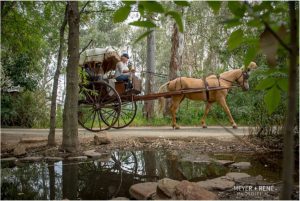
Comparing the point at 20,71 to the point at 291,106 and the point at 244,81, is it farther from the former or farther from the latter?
the point at 291,106

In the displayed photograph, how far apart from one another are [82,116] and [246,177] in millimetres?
7081

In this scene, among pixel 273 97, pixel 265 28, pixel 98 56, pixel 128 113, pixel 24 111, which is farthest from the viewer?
pixel 24 111

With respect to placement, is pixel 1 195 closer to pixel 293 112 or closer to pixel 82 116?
pixel 293 112

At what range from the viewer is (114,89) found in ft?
30.6

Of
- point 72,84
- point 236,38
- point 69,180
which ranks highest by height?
point 72,84

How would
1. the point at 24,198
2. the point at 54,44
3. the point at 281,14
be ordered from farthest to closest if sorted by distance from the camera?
the point at 54,44 → the point at 24,198 → the point at 281,14

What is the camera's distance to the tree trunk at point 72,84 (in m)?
6.42

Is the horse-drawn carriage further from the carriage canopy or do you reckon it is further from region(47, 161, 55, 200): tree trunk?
region(47, 161, 55, 200): tree trunk

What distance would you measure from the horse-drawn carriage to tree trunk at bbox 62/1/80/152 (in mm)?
2543

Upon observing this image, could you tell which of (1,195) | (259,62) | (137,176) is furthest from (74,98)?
(259,62)

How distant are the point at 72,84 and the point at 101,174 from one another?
7.31ft

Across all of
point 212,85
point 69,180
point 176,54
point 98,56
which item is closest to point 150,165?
point 69,180

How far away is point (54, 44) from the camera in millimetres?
7906

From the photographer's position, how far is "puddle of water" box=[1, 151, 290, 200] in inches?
157
